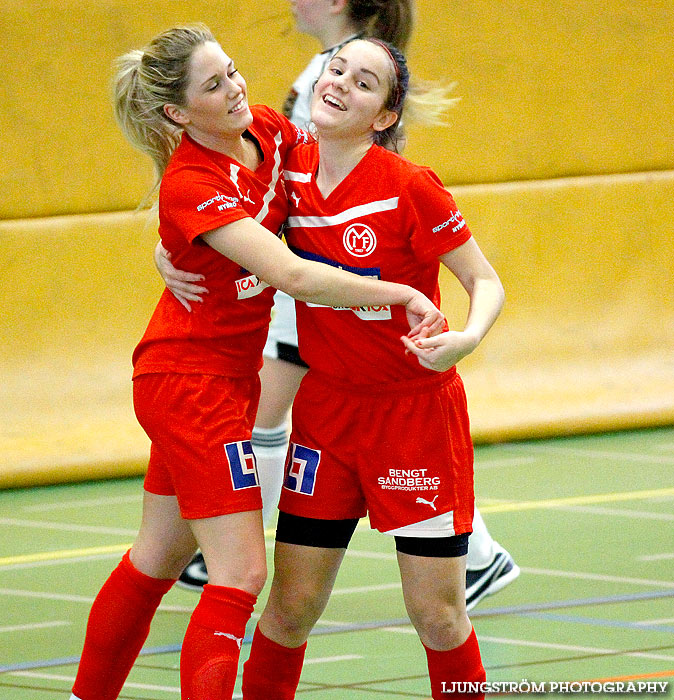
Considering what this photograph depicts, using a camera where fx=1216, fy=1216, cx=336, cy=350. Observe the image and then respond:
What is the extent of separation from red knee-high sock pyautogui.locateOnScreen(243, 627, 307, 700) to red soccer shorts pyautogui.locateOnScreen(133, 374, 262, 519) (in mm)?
318

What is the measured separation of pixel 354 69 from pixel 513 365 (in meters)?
3.07

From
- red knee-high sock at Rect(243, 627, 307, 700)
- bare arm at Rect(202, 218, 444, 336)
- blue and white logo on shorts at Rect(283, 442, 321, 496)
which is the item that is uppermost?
bare arm at Rect(202, 218, 444, 336)

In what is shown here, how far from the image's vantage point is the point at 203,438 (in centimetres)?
253

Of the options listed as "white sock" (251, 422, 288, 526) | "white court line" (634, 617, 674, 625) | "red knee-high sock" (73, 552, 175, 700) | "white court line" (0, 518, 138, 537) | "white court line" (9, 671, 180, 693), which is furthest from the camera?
"white court line" (0, 518, 138, 537)

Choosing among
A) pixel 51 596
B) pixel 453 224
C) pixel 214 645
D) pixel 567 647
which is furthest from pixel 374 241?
pixel 51 596

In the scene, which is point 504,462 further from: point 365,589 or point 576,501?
point 365,589

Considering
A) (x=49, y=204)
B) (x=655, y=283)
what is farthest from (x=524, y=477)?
(x=49, y=204)

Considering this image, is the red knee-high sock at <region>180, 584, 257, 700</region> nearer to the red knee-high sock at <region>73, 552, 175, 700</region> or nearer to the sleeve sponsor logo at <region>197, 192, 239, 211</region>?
the red knee-high sock at <region>73, 552, 175, 700</region>

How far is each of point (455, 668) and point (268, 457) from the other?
3.80 feet

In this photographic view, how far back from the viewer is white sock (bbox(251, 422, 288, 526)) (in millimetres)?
3557

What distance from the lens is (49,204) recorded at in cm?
504

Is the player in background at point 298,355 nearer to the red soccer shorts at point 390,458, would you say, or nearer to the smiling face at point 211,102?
the smiling face at point 211,102

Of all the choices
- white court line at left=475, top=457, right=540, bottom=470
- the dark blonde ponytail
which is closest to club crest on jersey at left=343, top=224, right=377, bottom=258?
the dark blonde ponytail

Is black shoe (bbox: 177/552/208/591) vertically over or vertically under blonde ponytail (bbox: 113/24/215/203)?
under
